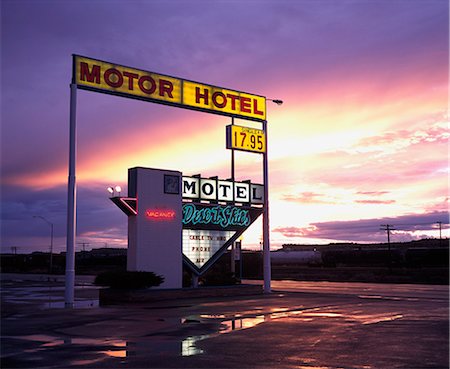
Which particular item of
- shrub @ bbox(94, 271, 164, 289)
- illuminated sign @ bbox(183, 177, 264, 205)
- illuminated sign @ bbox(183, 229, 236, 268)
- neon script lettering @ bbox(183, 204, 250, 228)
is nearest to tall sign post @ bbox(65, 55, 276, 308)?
illuminated sign @ bbox(183, 177, 264, 205)

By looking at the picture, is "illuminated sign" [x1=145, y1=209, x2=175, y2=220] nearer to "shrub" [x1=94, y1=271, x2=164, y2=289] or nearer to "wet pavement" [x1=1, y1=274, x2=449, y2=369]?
"shrub" [x1=94, y1=271, x2=164, y2=289]

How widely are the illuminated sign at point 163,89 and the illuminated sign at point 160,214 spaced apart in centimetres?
592

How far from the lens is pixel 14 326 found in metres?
17.4

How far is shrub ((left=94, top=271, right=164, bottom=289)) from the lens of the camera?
27.4 m

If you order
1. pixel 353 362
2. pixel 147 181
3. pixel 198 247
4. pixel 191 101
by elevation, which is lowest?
pixel 353 362

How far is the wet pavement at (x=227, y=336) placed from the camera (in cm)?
1159

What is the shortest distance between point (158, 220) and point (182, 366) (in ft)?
61.6

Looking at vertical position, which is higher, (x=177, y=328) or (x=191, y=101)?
(x=191, y=101)

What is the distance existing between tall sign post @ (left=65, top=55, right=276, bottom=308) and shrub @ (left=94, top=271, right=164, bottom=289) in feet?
8.82

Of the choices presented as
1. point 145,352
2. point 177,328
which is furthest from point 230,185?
point 145,352

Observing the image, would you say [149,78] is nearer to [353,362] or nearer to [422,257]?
[353,362]

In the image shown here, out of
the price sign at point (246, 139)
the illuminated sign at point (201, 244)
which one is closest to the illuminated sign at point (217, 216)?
the illuminated sign at point (201, 244)

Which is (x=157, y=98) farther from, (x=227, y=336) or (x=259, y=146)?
(x=227, y=336)

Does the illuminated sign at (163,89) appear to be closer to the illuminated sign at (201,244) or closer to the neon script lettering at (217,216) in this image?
the neon script lettering at (217,216)
